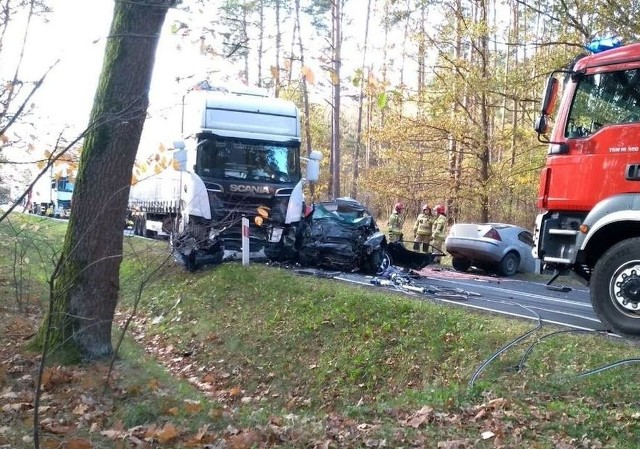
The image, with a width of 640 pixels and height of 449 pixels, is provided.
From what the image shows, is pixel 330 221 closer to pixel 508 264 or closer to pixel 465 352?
pixel 508 264

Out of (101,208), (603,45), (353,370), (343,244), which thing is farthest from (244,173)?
(603,45)

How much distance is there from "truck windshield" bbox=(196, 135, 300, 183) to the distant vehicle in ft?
13.8

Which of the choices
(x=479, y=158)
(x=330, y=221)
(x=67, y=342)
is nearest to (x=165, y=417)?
(x=67, y=342)

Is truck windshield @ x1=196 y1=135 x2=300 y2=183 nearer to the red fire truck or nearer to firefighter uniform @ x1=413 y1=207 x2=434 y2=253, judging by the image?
firefighter uniform @ x1=413 y1=207 x2=434 y2=253

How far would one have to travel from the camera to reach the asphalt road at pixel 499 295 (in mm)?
9220

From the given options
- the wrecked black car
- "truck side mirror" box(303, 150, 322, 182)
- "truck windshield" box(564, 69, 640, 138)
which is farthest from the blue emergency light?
"truck side mirror" box(303, 150, 322, 182)

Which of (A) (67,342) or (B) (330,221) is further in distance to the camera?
(B) (330,221)

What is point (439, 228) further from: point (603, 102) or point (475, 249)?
point (603, 102)

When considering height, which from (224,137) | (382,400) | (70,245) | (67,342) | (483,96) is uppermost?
(483,96)

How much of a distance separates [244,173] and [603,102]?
28.5ft

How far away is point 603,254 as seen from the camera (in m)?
7.62

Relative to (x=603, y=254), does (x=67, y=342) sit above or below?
below

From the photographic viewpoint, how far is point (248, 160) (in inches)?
593

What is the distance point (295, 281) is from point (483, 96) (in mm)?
11986
